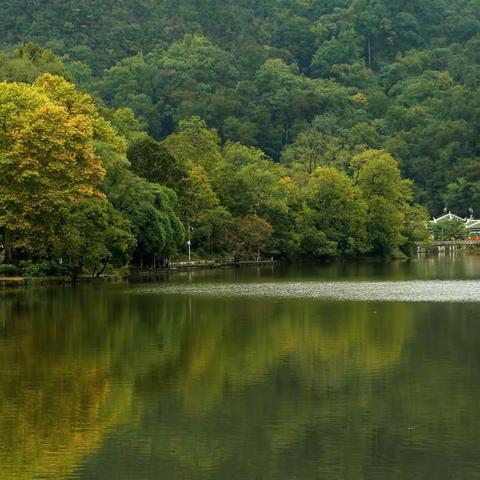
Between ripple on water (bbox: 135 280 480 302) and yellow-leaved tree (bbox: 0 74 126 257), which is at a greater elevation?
yellow-leaved tree (bbox: 0 74 126 257)

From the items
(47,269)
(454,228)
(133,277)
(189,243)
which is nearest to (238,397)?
(47,269)

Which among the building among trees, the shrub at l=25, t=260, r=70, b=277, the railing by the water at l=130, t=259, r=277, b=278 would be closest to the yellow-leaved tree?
the shrub at l=25, t=260, r=70, b=277

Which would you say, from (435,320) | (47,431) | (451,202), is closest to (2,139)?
(435,320)

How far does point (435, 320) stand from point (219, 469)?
23.5 metres

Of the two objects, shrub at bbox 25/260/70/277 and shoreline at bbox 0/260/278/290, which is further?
shrub at bbox 25/260/70/277

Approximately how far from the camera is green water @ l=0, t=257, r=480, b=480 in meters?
19.2

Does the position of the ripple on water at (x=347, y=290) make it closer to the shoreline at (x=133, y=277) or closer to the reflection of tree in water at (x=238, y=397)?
the shoreline at (x=133, y=277)

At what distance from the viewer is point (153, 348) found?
3362 cm

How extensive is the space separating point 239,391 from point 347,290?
110 ft

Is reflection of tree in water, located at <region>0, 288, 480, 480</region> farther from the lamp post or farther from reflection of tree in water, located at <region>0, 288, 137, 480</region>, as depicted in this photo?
the lamp post

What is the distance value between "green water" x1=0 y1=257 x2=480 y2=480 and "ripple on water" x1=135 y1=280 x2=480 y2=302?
4921mm

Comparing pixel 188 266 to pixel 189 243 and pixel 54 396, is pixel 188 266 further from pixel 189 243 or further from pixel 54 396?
pixel 54 396

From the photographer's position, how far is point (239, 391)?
1002 inches

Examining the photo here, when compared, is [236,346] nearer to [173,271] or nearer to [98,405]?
[98,405]
